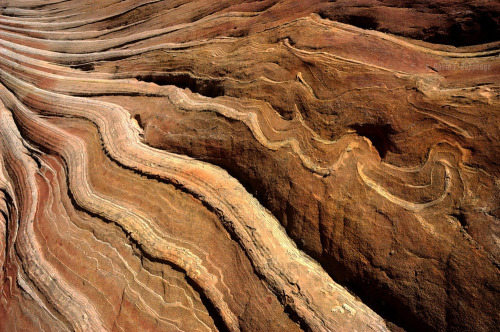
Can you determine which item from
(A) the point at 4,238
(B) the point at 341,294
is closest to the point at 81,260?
(A) the point at 4,238

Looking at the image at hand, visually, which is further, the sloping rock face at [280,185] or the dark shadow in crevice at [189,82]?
the dark shadow in crevice at [189,82]

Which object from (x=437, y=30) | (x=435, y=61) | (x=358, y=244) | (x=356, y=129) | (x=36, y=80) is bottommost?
(x=358, y=244)

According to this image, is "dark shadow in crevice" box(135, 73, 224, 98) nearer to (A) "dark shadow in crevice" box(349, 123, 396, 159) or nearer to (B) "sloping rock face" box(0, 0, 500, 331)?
(B) "sloping rock face" box(0, 0, 500, 331)

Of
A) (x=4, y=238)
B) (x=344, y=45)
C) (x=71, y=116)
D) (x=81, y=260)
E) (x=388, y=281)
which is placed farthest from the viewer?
(x=71, y=116)

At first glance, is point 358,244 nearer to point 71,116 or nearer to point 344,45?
point 344,45

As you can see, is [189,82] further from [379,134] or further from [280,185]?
[379,134]

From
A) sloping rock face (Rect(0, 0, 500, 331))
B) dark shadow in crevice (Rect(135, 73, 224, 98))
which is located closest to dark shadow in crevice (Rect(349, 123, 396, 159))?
sloping rock face (Rect(0, 0, 500, 331))

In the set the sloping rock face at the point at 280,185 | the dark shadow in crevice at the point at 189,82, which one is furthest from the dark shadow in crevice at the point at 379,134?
the dark shadow in crevice at the point at 189,82

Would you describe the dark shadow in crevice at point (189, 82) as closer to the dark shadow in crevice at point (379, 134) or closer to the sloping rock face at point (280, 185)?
the sloping rock face at point (280, 185)
